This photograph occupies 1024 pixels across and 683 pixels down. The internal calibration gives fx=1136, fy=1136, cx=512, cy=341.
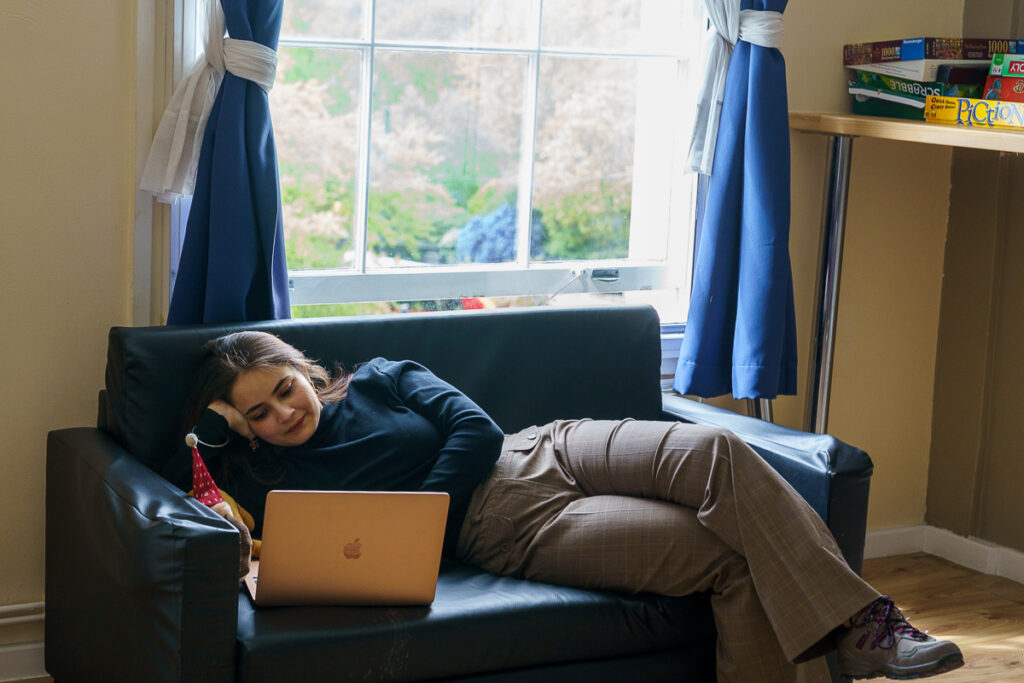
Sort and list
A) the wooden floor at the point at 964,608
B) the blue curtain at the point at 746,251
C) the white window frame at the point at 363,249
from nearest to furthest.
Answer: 1. the white window frame at the point at 363,249
2. the wooden floor at the point at 964,608
3. the blue curtain at the point at 746,251

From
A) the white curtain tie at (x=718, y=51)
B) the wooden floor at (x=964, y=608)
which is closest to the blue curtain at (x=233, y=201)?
the wooden floor at (x=964, y=608)

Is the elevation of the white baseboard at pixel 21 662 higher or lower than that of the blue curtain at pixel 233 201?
lower

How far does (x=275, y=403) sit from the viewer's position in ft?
7.12

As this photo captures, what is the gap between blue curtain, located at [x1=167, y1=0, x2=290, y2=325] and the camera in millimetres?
2342

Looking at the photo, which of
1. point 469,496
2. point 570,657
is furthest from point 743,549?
point 469,496

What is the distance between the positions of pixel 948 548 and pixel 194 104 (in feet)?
8.24

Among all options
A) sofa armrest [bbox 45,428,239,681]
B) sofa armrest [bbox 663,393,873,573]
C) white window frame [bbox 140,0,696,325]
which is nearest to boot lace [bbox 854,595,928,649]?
sofa armrest [bbox 663,393,873,573]

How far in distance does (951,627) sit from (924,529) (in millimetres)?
673

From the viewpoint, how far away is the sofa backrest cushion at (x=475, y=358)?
7.19 feet

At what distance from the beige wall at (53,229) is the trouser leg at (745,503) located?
1062 mm

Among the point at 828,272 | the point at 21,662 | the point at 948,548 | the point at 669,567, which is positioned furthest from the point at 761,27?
the point at 21,662

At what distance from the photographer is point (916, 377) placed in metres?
3.45

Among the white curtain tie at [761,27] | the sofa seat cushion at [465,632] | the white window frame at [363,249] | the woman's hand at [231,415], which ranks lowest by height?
the sofa seat cushion at [465,632]

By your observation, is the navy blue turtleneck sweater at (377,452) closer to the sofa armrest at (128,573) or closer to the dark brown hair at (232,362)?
the dark brown hair at (232,362)
